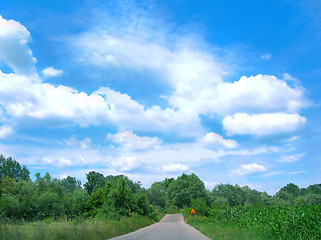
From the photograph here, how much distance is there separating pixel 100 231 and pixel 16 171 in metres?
103

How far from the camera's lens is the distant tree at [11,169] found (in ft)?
327

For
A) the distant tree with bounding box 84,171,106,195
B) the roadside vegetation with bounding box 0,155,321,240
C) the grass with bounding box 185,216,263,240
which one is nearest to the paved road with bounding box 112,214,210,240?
the grass with bounding box 185,216,263,240

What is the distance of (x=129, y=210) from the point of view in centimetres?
3356

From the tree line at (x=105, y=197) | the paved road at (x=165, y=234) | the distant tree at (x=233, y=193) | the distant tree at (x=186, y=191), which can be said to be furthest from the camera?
the distant tree at (x=233, y=193)

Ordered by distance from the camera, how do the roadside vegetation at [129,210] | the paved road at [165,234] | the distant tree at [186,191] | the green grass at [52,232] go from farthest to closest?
the distant tree at [186,191], the paved road at [165,234], the roadside vegetation at [129,210], the green grass at [52,232]

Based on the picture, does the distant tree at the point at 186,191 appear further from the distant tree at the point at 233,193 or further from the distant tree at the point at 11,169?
the distant tree at the point at 11,169

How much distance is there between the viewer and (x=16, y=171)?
104375 millimetres

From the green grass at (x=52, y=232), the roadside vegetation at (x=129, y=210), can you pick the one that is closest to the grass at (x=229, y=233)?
the roadside vegetation at (x=129, y=210)

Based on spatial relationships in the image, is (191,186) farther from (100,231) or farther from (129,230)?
(100,231)

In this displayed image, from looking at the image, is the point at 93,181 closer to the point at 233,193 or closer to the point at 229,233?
the point at 233,193

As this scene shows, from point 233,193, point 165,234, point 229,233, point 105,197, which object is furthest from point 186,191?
point 229,233

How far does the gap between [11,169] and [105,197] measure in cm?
8314

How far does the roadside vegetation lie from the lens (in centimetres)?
1269

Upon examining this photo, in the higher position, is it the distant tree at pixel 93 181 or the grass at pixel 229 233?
the distant tree at pixel 93 181
